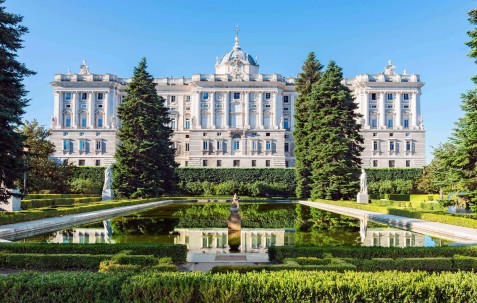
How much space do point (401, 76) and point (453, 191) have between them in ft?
182

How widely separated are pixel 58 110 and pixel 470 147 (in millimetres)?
63551

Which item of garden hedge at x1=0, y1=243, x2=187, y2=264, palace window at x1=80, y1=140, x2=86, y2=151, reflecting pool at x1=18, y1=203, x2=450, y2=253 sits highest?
palace window at x1=80, y1=140, x2=86, y2=151

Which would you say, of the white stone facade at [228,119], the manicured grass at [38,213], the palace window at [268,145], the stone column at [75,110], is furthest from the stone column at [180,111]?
the manicured grass at [38,213]

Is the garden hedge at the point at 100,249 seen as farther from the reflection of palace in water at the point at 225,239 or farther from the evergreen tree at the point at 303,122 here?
the evergreen tree at the point at 303,122

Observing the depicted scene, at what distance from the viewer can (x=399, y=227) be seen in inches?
682

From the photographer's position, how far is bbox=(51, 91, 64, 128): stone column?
217 ft

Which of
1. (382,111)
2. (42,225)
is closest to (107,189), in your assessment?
(42,225)

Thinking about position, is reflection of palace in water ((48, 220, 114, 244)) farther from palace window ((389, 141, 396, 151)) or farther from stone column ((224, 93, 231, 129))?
palace window ((389, 141, 396, 151))

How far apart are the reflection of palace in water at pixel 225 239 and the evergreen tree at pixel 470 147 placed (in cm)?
798

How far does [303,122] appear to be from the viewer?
42.7 meters

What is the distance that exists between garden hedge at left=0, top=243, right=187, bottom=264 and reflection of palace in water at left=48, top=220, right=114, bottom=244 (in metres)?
2.36

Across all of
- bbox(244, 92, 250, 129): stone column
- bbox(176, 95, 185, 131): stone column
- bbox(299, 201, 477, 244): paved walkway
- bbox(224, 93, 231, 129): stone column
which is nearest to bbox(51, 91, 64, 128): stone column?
bbox(176, 95, 185, 131): stone column

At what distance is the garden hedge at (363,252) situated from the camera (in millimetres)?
9383

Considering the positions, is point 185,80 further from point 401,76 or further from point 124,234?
point 124,234
